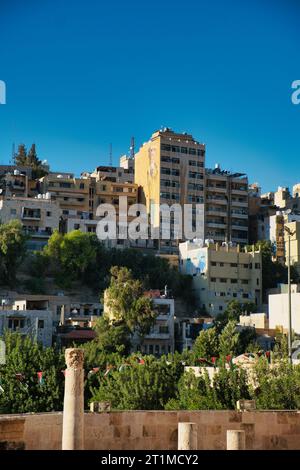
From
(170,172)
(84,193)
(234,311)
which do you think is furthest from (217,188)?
(234,311)

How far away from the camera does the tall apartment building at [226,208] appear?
79.8m

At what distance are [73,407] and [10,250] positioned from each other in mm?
51204

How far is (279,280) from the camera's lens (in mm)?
68250

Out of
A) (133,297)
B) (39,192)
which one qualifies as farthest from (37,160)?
(133,297)

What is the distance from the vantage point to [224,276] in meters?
65.9

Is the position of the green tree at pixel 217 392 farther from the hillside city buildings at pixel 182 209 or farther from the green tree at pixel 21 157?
the green tree at pixel 21 157

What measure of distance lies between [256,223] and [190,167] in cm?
923

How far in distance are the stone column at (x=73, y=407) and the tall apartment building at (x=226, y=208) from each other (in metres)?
66.6

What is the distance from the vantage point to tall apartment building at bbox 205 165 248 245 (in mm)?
79812

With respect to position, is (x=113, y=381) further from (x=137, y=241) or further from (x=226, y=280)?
(x=137, y=241)

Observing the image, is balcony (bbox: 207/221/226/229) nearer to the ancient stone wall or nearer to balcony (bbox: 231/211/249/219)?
balcony (bbox: 231/211/249/219)

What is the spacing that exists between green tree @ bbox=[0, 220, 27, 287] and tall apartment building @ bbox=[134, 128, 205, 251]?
16.2 m

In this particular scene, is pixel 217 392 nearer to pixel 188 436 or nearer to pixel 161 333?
pixel 188 436
